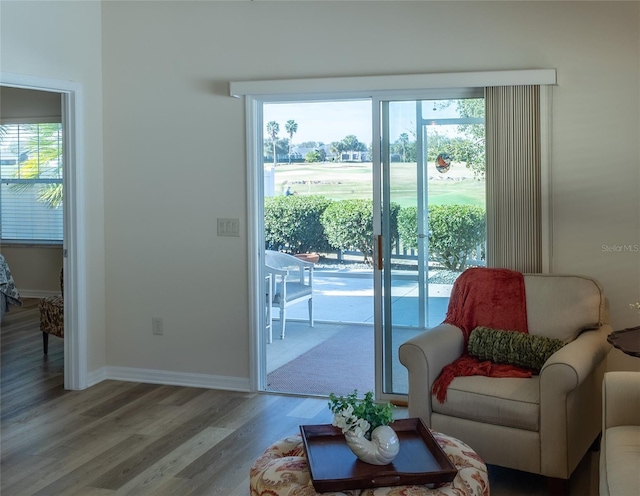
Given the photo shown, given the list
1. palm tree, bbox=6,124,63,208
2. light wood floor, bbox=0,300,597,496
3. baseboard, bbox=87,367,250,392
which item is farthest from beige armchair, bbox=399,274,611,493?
palm tree, bbox=6,124,63,208

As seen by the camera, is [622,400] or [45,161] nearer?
[622,400]

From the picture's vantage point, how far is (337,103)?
4.97m

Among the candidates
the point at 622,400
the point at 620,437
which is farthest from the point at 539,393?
the point at 620,437

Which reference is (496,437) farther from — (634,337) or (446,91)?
(446,91)

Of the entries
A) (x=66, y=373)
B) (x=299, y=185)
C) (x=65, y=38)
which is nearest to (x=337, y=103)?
(x=299, y=185)

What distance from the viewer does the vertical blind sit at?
4.09m

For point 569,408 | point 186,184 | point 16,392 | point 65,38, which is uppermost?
point 65,38

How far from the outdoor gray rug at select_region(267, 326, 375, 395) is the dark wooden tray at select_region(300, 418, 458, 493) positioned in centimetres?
214

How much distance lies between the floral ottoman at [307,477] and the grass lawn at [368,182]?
1.98m

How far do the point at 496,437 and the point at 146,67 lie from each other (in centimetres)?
327

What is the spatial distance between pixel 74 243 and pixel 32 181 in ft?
12.8

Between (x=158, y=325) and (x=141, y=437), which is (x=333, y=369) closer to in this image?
(x=158, y=325)

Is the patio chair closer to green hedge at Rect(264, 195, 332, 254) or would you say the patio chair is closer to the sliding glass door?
green hedge at Rect(264, 195, 332, 254)

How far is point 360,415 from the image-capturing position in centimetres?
244
